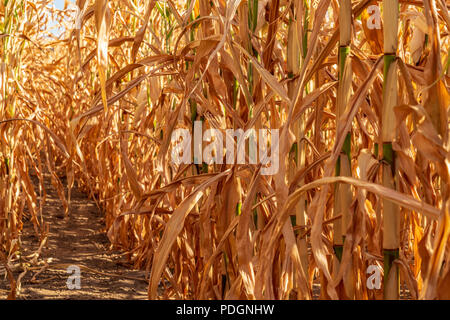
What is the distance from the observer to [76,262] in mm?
1994

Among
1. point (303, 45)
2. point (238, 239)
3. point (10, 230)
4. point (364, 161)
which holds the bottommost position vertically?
point (10, 230)

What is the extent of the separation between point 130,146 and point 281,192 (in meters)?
1.49

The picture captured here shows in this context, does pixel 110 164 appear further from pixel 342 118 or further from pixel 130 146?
pixel 342 118

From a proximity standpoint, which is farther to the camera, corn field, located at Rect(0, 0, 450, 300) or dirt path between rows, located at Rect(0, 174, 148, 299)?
dirt path between rows, located at Rect(0, 174, 148, 299)

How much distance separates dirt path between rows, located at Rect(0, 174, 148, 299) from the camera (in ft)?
5.38

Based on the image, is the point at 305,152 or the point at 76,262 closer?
the point at 305,152

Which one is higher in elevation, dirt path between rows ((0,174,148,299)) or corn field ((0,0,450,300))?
corn field ((0,0,450,300))

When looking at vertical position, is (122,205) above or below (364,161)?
below

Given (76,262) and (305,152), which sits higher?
(305,152)

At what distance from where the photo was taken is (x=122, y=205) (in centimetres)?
202

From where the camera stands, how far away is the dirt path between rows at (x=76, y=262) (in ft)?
5.38

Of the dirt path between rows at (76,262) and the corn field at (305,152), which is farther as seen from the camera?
the dirt path between rows at (76,262)

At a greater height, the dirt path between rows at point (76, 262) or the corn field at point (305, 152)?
the corn field at point (305, 152)
